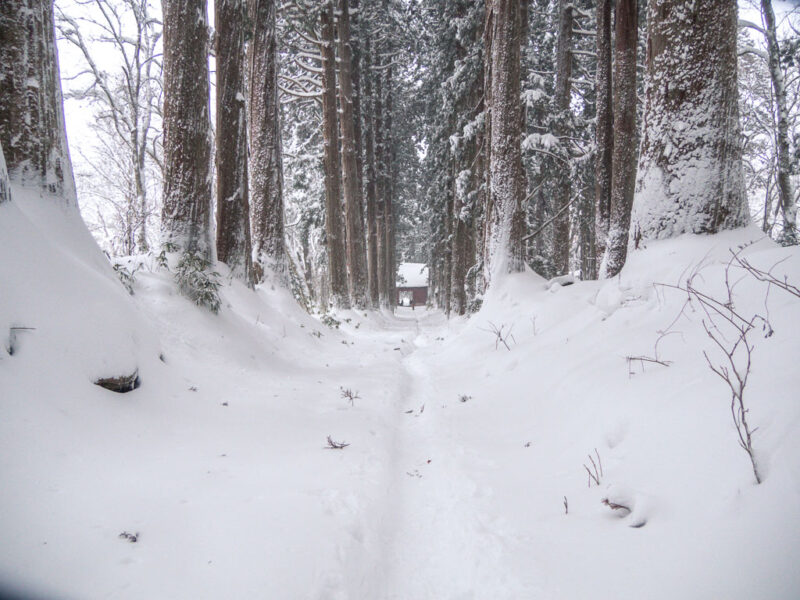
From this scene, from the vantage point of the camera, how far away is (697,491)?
1.93m

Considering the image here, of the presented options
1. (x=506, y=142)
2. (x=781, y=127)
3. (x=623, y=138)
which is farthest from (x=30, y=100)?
(x=781, y=127)

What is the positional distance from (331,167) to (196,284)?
9.77m

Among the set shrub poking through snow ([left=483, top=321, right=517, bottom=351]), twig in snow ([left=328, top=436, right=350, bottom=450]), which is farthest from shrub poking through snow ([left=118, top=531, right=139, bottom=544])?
shrub poking through snow ([left=483, top=321, right=517, bottom=351])

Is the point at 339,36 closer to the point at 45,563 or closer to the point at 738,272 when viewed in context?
the point at 738,272

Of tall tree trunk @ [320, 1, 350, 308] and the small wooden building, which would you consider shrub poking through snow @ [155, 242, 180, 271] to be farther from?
the small wooden building

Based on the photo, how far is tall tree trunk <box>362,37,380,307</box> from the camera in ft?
64.3

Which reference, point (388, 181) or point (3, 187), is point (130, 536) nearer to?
point (3, 187)

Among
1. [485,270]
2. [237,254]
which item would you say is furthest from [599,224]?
[237,254]

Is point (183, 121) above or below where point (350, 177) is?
Result: below

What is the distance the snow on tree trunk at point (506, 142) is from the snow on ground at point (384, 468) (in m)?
3.73

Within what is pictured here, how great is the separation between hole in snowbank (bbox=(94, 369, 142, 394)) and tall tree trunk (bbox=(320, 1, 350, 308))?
1091 cm

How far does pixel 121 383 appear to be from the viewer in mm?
2982

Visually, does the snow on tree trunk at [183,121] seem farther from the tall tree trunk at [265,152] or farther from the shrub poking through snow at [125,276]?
the tall tree trunk at [265,152]

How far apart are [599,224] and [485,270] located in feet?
8.91
